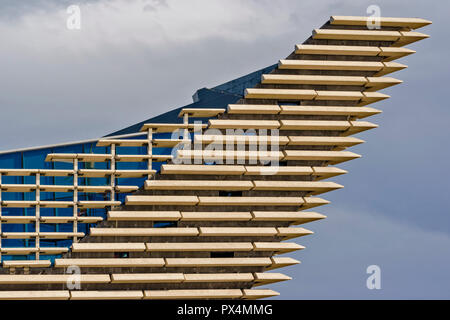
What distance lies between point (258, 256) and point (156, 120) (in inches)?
850

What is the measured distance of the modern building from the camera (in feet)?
177

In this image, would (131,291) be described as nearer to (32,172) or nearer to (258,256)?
(258,256)

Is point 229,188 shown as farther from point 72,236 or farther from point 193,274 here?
point 72,236

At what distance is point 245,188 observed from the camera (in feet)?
180

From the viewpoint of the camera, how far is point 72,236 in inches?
2552

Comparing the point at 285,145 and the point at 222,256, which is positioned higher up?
the point at 285,145

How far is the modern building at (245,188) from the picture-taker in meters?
53.8

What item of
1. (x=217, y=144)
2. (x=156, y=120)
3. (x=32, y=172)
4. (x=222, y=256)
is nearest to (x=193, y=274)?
(x=222, y=256)

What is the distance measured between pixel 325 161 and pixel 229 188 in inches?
179

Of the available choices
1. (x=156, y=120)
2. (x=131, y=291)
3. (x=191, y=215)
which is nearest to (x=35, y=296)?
(x=131, y=291)
